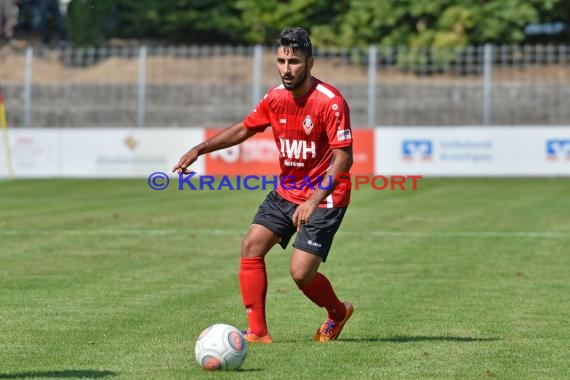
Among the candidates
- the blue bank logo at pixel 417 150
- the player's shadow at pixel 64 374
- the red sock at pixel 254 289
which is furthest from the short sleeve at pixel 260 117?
the blue bank logo at pixel 417 150

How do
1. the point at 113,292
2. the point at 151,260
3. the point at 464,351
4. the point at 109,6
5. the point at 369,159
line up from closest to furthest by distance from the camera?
the point at 464,351
the point at 113,292
the point at 151,260
the point at 369,159
the point at 109,6

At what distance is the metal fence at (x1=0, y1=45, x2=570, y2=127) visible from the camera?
36.4 m

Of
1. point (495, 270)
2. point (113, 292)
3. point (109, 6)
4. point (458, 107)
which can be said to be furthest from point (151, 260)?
point (109, 6)

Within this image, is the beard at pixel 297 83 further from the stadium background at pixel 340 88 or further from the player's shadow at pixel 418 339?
the stadium background at pixel 340 88

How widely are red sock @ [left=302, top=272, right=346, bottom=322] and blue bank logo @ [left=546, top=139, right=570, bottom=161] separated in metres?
21.8

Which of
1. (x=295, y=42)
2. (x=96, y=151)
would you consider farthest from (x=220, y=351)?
(x=96, y=151)

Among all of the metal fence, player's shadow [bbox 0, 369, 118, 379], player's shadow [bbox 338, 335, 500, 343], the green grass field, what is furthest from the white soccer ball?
the metal fence

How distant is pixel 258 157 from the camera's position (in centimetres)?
3050

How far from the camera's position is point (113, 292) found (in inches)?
455

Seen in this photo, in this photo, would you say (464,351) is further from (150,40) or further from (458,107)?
(150,40)

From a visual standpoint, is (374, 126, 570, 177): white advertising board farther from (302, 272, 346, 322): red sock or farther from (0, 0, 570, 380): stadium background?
(302, 272, 346, 322): red sock

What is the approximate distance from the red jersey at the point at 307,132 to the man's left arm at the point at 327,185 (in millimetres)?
72

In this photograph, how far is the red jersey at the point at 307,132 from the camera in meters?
8.62

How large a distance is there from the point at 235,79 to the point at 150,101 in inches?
118
